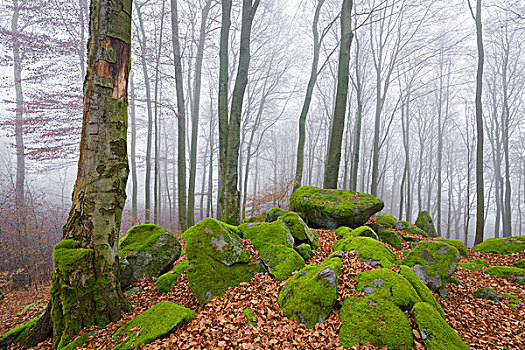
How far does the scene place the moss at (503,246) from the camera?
7.05 m

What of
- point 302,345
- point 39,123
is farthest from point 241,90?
point 39,123

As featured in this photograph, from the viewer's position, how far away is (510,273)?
534 centimetres

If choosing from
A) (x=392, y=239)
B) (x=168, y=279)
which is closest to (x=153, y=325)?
(x=168, y=279)

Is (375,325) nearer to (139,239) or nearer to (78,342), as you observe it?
(78,342)

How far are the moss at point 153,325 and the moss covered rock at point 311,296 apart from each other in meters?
1.42

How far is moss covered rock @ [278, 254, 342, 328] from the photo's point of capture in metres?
3.07

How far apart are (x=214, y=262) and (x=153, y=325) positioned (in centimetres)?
131

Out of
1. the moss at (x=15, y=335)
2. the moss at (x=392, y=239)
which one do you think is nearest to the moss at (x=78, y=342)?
the moss at (x=15, y=335)

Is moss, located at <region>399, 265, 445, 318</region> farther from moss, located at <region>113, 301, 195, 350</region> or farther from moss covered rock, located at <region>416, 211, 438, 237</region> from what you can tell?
moss covered rock, located at <region>416, 211, 438, 237</region>

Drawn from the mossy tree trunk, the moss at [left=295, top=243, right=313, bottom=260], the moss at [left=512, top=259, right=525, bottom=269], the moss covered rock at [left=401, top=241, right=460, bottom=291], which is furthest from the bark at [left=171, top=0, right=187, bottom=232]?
the moss at [left=512, top=259, right=525, bottom=269]

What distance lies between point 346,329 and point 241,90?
22.0 ft

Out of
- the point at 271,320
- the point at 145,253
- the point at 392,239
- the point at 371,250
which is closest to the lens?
the point at 271,320

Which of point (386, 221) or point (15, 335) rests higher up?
point (386, 221)

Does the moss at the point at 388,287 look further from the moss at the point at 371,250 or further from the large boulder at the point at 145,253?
the large boulder at the point at 145,253
